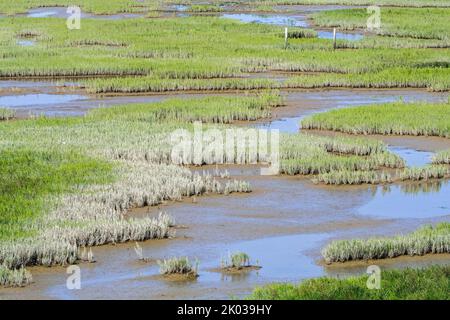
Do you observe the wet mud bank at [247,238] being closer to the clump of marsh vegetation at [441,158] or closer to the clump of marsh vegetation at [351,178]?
the clump of marsh vegetation at [351,178]

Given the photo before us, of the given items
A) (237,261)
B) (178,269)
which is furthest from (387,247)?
(178,269)

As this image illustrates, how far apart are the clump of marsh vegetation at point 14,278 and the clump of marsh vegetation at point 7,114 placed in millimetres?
14063

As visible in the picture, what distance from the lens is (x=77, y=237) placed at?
14.1 meters

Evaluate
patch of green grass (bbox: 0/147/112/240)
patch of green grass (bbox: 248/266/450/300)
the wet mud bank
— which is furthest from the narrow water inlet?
patch of green grass (bbox: 248/266/450/300)

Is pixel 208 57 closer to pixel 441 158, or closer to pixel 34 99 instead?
pixel 34 99

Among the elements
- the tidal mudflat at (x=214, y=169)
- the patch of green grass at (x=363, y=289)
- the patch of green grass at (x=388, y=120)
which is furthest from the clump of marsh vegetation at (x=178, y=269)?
the patch of green grass at (x=388, y=120)

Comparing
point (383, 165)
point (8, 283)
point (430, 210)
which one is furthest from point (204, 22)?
point (8, 283)

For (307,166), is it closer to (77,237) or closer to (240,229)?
(240,229)

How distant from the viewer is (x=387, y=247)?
13641 millimetres

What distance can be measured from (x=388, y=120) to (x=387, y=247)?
37.8ft

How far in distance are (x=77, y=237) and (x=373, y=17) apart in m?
43.8

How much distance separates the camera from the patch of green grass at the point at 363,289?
1107cm

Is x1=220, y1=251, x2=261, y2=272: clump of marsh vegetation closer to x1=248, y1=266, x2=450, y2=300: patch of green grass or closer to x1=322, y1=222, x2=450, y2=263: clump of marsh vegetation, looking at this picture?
x1=322, y1=222, x2=450, y2=263: clump of marsh vegetation

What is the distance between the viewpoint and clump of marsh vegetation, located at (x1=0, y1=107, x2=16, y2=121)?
26.0 m
